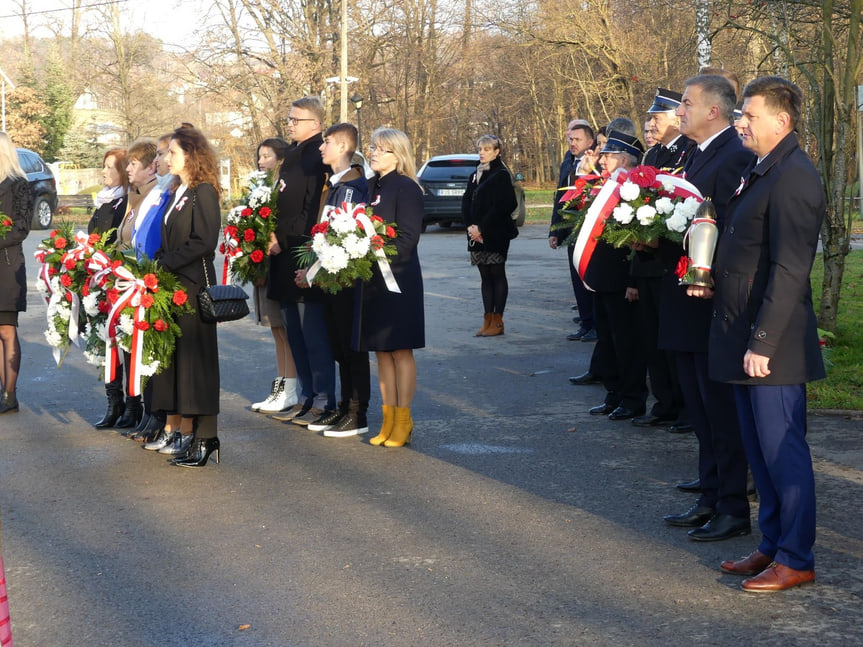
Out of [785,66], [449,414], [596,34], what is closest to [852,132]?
[785,66]

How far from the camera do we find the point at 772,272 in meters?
4.54

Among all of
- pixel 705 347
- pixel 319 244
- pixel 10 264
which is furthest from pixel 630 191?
pixel 10 264

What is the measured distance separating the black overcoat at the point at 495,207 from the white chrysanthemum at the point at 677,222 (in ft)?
19.9

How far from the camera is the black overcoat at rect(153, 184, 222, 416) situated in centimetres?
693

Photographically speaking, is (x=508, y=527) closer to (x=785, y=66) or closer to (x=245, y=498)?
(x=245, y=498)

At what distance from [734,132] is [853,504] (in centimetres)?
204

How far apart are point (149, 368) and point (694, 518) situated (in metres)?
3.45

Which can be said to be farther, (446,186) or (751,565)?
(446,186)

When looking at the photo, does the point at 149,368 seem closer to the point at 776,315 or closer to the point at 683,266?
the point at 683,266

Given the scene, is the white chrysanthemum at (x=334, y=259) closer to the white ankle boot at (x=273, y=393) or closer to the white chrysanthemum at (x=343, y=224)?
the white chrysanthemum at (x=343, y=224)

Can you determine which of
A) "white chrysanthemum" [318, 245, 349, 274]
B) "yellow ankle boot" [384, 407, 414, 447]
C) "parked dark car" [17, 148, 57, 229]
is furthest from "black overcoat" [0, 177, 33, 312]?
"parked dark car" [17, 148, 57, 229]

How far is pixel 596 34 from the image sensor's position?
81.5 feet

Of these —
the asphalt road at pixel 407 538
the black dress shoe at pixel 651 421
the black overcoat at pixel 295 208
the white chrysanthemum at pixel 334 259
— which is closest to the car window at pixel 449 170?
the asphalt road at pixel 407 538

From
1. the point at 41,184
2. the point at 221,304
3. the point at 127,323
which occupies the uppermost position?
the point at 41,184
